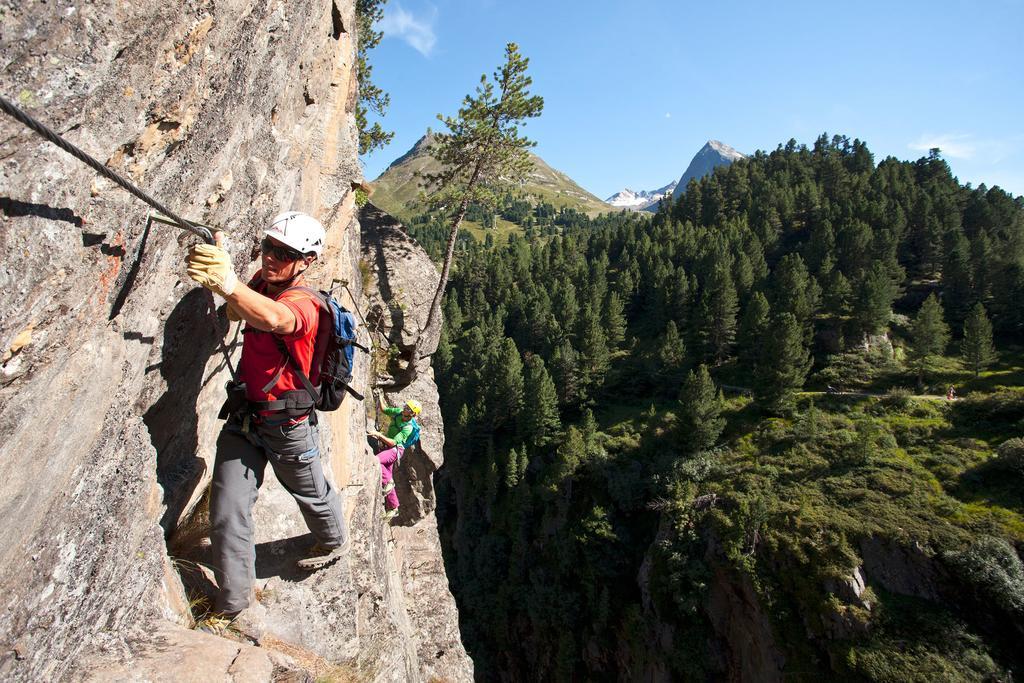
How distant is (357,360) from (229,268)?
709cm

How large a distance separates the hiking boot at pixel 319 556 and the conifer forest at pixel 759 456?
13398mm

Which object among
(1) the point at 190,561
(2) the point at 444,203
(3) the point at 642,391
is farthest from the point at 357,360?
(3) the point at 642,391

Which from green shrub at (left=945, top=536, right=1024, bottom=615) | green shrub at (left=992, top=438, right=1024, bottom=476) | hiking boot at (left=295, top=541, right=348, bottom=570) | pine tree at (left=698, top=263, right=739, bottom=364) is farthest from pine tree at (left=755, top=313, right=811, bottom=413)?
hiking boot at (left=295, top=541, right=348, bottom=570)

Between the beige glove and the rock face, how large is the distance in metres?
0.85

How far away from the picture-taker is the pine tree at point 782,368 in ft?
175

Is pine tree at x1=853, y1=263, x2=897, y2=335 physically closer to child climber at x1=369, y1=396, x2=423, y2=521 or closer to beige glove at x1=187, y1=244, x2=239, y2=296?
child climber at x1=369, y1=396, x2=423, y2=521

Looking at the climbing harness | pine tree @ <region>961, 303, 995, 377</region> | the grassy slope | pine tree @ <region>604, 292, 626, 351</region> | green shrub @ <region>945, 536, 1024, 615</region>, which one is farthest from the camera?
pine tree @ <region>604, 292, 626, 351</region>

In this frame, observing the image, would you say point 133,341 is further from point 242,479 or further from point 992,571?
point 992,571

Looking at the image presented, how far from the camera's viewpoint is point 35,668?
3.51 meters

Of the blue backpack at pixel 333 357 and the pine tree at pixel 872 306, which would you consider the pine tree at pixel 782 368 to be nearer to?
the pine tree at pixel 872 306

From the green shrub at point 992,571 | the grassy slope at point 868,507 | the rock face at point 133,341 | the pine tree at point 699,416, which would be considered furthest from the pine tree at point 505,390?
the rock face at point 133,341

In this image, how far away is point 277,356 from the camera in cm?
Result: 472

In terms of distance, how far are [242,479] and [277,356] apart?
4.64ft

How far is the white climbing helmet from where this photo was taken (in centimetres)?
455
